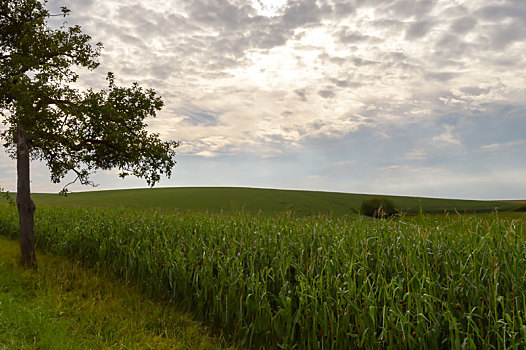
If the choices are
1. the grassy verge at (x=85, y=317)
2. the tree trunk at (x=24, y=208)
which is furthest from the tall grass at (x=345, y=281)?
the tree trunk at (x=24, y=208)

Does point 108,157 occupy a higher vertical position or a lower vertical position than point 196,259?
higher

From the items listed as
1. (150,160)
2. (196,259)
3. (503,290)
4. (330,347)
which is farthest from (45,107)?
(503,290)

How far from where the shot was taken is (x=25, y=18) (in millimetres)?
11266

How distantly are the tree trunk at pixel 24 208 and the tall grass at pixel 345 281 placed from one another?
172 centimetres

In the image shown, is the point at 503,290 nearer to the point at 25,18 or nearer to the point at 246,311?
the point at 246,311

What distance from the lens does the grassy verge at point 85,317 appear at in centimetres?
627

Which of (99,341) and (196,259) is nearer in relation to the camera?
(99,341)

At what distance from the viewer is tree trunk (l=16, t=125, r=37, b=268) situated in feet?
35.3

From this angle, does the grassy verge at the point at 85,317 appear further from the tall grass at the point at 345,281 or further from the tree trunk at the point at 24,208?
the tree trunk at the point at 24,208

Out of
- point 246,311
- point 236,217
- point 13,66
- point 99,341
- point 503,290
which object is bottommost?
point 99,341

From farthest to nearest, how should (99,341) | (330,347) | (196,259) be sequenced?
(196,259) → (99,341) → (330,347)

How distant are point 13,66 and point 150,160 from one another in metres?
4.71

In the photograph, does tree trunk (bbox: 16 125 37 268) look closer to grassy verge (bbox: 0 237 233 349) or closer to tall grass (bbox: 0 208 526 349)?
grassy verge (bbox: 0 237 233 349)

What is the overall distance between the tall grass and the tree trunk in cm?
172
